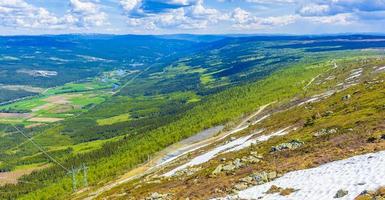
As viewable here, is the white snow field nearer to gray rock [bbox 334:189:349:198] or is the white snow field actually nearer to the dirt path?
gray rock [bbox 334:189:349:198]

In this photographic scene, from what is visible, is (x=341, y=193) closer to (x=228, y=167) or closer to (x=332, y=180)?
(x=332, y=180)

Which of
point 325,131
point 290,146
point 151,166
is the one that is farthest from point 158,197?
point 151,166

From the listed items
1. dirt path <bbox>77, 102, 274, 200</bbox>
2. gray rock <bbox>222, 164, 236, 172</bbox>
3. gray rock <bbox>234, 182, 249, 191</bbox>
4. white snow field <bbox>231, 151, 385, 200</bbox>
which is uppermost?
white snow field <bbox>231, 151, 385, 200</bbox>

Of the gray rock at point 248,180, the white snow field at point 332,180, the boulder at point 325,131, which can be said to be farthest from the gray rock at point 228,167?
the boulder at point 325,131

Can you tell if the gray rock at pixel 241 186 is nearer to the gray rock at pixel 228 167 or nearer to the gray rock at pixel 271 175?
the gray rock at pixel 271 175

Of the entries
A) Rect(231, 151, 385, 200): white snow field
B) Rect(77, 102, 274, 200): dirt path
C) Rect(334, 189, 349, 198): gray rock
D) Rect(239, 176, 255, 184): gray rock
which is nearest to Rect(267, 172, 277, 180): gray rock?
Rect(231, 151, 385, 200): white snow field

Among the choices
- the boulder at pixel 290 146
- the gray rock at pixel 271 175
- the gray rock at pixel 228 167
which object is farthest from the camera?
the boulder at pixel 290 146

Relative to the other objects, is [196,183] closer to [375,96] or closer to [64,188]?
[375,96]

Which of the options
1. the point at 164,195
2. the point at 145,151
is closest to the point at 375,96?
the point at 164,195

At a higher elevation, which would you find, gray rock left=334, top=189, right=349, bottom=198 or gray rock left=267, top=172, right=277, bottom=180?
gray rock left=334, top=189, right=349, bottom=198
